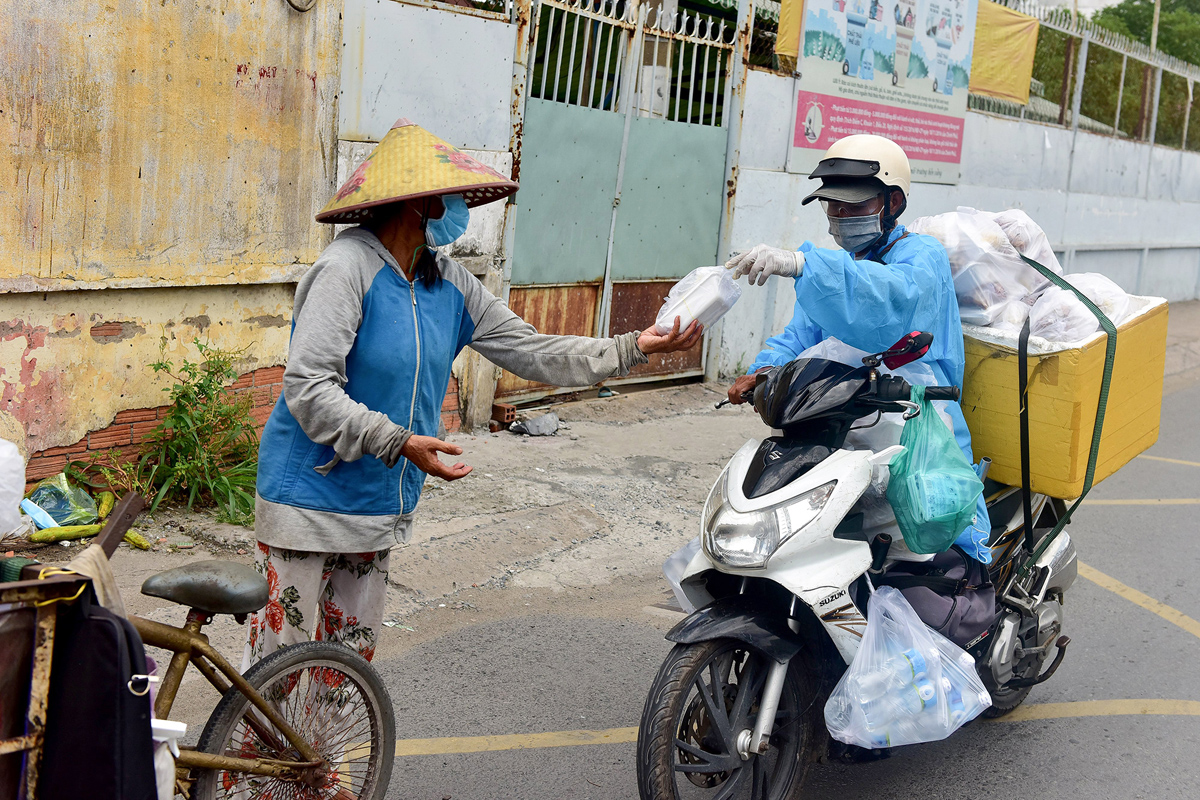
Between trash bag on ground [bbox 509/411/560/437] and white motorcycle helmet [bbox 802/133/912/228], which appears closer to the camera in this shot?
white motorcycle helmet [bbox 802/133/912/228]

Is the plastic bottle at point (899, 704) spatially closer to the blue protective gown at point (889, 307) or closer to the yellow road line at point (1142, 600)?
the blue protective gown at point (889, 307)

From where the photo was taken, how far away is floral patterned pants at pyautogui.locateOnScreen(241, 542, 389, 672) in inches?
111

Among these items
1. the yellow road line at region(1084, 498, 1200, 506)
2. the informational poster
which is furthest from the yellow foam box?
the informational poster

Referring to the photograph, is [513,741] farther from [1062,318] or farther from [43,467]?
[43,467]

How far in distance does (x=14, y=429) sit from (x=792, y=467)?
11.7ft

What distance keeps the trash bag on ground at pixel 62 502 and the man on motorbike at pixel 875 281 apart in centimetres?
312

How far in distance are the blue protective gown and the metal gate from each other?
12.9 ft

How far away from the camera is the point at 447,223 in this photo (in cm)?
284

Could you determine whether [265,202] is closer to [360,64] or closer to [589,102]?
[360,64]

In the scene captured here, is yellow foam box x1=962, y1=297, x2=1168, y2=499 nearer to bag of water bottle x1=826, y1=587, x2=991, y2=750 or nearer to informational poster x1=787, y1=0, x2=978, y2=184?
bag of water bottle x1=826, y1=587, x2=991, y2=750

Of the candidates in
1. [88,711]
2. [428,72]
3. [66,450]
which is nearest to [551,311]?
[428,72]

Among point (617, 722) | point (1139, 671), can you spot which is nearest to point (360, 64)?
point (617, 722)

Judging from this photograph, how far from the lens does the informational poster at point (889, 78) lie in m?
9.20

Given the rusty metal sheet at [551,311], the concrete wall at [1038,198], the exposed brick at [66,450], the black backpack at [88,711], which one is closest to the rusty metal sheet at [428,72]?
the rusty metal sheet at [551,311]
